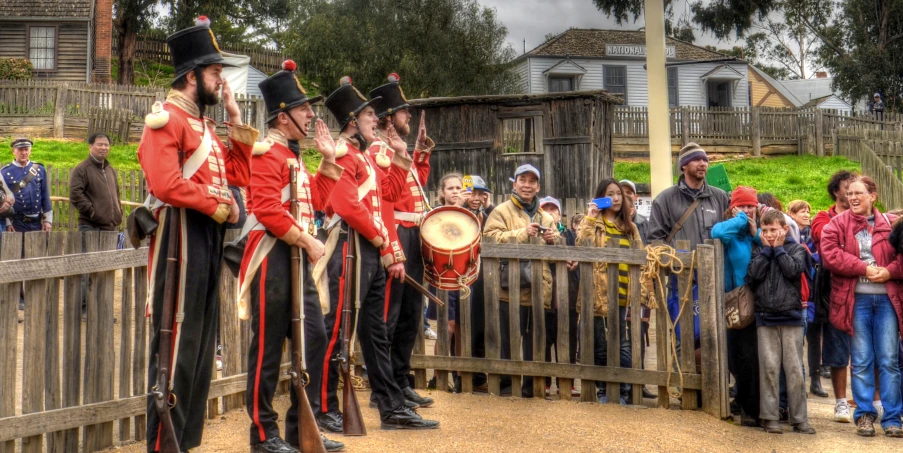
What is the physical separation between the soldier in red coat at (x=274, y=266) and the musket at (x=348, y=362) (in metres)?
0.39

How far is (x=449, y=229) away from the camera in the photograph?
7395mm

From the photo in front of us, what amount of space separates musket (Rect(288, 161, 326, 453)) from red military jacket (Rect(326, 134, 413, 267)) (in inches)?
28.1

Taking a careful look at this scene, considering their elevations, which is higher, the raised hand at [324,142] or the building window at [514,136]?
the building window at [514,136]

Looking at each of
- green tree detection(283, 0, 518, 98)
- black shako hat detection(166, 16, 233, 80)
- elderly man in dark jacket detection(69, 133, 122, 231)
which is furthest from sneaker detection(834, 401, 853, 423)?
green tree detection(283, 0, 518, 98)

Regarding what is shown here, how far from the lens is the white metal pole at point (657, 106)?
518 inches

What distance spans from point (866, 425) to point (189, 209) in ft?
17.7

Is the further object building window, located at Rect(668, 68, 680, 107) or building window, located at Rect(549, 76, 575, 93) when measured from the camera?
building window, located at Rect(668, 68, 680, 107)

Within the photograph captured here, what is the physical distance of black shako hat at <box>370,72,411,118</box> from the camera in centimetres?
743

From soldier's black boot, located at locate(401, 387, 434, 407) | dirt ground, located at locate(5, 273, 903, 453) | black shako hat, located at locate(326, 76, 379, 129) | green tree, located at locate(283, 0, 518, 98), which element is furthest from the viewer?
green tree, located at locate(283, 0, 518, 98)

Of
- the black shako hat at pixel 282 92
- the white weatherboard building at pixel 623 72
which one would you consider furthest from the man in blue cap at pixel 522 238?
the white weatherboard building at pixel 623 72

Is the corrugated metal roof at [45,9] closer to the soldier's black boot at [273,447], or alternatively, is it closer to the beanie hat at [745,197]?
the beanie hat at [745,197]

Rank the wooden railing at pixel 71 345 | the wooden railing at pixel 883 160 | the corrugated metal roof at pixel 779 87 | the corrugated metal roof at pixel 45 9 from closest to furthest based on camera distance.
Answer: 1. the wooden railing at pixel 71 345
2. the wooden railing at pixel 883 160
3. the corrugated metal roof at pixel 45 9
4. the corrugated metal roof at pixel 779 87

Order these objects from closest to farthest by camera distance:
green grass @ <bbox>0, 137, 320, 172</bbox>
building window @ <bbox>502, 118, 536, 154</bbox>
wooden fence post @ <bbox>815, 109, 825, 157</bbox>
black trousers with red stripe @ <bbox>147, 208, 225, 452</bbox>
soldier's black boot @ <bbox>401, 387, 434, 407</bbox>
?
black trousers with red stripe @ <bbox>147, 208, 225, 452</bbox>
soldier's black boot @ <bbox>401, 387, 434, 407</bbox>
green grass @ <bbox>0, 137, 320, 172</bbox>
building window @ <bbox>502, 118, 536, 154</bbox>
wooden fence post @ <bbox>815, 109, 825, 157</bbox>

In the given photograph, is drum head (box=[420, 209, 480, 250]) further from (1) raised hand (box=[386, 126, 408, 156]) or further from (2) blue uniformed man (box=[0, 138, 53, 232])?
(2) blue uniformed man (box=[0, 138, 53, 232])
